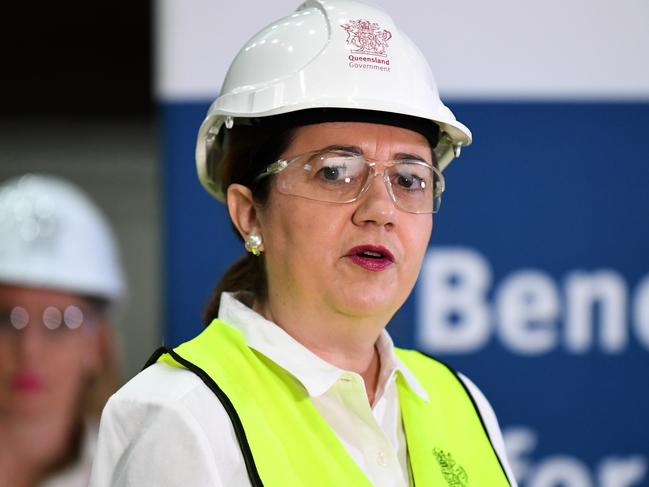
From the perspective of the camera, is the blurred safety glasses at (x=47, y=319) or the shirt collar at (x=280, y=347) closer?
the shirt collar at (x=280, y=347)

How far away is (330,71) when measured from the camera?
147 cm

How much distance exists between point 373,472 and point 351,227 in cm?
35

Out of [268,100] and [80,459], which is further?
[80,459]

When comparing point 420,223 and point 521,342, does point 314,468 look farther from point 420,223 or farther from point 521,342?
point 521,342

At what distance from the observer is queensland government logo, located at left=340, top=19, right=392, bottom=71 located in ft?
4.89

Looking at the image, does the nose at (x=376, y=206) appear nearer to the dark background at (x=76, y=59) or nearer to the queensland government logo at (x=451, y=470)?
the queensland government logo at (x=451, y=470)

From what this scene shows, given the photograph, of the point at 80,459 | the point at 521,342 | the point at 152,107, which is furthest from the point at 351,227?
the point at 152,107

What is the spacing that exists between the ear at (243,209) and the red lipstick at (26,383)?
128 centimetres

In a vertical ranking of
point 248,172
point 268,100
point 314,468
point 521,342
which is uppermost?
point 268,100

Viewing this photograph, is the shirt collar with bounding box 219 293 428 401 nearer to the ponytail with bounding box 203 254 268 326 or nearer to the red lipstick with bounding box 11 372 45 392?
the ponytail with bounding box 203 254 268 326

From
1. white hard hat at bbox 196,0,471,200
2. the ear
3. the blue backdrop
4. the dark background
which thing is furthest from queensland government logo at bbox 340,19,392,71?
the dark background

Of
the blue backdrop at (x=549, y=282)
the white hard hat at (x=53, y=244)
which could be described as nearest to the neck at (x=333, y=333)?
the blue backdrop at (x=549, y=282)

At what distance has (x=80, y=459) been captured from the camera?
2.62 meters

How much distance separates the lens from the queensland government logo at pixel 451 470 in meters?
1.51
